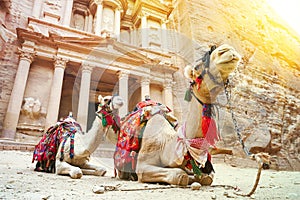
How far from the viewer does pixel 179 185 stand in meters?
1.89

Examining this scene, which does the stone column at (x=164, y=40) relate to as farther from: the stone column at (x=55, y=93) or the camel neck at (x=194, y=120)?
the camel neck at (x=194, y=120)

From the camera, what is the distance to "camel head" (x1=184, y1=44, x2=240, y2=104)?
4.83 ft

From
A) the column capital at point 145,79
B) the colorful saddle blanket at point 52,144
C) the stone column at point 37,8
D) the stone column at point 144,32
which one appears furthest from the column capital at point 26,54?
the stone column at point 144,32

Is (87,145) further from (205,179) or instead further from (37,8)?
(37,8)

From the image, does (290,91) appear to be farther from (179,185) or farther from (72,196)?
(72,196)

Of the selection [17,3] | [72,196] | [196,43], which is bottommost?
[72,196]

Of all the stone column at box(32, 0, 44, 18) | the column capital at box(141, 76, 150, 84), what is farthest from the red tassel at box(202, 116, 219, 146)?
the stone column at box(32, 0, 44, 18)

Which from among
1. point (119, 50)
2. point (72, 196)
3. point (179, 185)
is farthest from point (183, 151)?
point (119, 50)

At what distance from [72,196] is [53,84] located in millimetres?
9147

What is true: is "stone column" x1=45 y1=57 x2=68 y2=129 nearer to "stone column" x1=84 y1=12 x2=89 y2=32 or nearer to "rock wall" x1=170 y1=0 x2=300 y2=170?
"stone column" x1=84 y1=12 x2=89 y2=32

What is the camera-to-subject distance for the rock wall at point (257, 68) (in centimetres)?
1078

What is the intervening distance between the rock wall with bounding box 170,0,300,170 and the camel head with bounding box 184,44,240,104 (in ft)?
24.0

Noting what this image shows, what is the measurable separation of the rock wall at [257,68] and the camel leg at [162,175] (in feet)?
23.3

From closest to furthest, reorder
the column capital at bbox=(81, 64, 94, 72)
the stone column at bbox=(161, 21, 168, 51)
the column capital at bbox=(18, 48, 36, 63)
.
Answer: the column capital at bbox=(18, 48, 36, 63) → the column capital at bbox=(81, 64, 94, 72) → the stone column at bbox=(161, 21, 168, 51)
